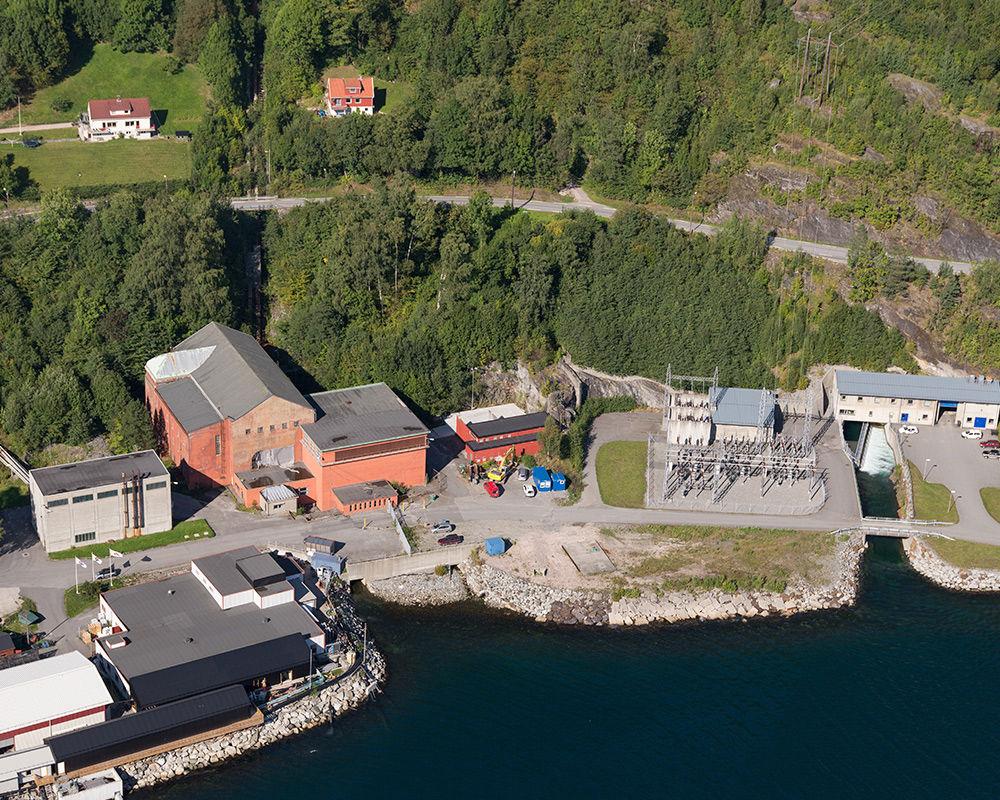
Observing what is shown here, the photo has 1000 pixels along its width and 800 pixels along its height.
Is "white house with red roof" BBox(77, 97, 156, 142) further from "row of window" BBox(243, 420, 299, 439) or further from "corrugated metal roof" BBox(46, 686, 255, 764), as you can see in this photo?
"corrugated metal roof" BBox(46, 686, 255, 764)

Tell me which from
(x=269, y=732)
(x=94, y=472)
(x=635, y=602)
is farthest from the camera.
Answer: (x=94, y=472)

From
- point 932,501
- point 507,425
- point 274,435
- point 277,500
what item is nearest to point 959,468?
point 932,501

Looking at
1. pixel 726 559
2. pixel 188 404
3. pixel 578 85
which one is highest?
pixel 578 85

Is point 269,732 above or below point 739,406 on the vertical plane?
below

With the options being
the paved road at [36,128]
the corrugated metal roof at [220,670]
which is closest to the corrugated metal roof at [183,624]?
the corrugated metal roof at [220,670]

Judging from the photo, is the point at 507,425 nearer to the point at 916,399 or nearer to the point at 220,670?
the point at 220,670

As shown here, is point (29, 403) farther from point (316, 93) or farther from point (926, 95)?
point (926, 95)

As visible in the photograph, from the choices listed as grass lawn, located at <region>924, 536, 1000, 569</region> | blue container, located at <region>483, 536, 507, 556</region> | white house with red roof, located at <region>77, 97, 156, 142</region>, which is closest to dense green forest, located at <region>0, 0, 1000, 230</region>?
white house with red roof, located at <region>77, 97, 156, 142</region>
